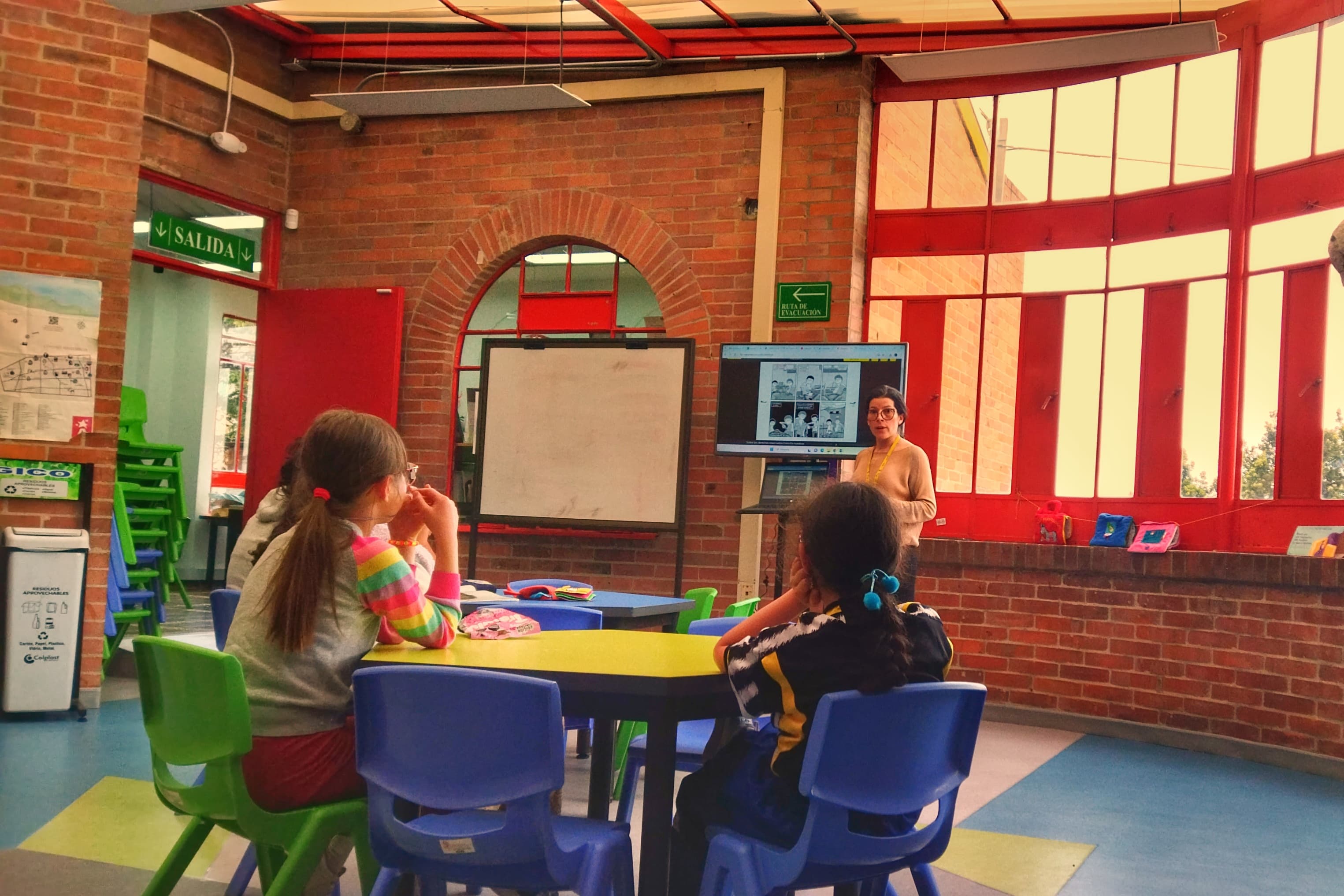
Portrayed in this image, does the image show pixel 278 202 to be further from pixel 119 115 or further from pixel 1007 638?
pixel 1007 638

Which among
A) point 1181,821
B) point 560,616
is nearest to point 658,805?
point 560,616

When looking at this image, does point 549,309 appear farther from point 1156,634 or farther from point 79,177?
point 1156,634

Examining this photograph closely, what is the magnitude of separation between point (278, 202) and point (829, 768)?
6.92 metres

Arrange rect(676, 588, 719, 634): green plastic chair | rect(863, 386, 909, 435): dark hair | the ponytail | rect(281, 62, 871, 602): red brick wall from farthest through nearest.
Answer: rect(281, 62, 871, 602): red brick wall, rect(863, 386, 909, 435): dark hair, rect(676, 588, 719, 634): green plastic chair, the ponytail

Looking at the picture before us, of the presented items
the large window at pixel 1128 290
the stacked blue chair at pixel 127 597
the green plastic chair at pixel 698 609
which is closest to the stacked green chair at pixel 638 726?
the green plastic chair at pixel 698 609

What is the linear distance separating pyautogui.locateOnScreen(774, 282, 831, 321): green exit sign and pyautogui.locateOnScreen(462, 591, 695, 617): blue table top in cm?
266

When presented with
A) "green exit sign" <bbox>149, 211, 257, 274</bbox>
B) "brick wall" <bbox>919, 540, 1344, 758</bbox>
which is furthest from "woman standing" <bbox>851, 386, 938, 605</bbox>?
"green exit sign" <bbox>149, 211, 257, 274</bbox>

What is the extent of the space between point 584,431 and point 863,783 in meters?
4.99

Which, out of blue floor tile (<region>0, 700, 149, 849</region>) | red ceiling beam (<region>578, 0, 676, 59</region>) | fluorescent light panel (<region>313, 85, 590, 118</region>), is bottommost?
blue floor tile (<region>0, 700, 149, 849</region>)

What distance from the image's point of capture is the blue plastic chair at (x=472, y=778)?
5.97ft

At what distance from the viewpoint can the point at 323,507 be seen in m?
2.20

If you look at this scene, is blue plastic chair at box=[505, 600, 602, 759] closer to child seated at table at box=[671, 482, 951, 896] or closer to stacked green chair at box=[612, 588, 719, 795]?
stacked green chair at box=[612, 588, 719, 795]

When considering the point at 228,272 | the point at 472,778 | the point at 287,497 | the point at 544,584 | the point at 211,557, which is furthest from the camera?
the point at 211,557

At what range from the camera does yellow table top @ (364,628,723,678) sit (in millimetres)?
2062
